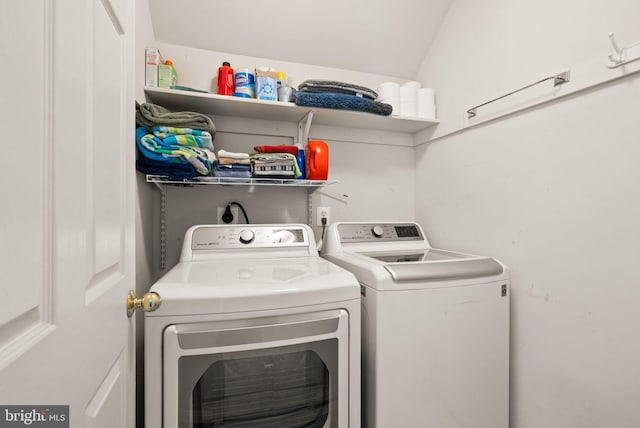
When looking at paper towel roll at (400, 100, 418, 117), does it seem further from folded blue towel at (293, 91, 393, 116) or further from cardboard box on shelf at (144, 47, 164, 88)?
cardboard box on shelf at (144, 47, 164, 88)

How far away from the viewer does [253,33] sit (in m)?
1.61

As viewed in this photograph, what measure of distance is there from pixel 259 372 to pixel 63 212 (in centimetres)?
76

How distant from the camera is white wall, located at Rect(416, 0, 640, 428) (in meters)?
0.95

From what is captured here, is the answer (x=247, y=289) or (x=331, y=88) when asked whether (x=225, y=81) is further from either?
(x=247, y=289)

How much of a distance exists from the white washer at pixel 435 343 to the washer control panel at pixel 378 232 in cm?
35

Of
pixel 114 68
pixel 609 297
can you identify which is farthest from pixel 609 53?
pixel 114 68

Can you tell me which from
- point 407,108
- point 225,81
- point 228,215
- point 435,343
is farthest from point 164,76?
point 435,343

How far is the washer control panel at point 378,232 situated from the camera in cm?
161

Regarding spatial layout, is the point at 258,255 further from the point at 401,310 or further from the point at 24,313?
the point at 24,313

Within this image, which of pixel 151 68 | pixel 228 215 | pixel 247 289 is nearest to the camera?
pixel 247 289

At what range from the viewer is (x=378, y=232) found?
1653 millimetres

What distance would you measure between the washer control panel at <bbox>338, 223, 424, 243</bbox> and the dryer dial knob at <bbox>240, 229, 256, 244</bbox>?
18.7 inches

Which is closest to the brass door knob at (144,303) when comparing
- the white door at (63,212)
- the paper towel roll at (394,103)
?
the white door at (63,212)

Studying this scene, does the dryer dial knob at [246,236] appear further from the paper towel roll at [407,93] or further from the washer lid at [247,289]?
the paper towel roll at [407,93]
